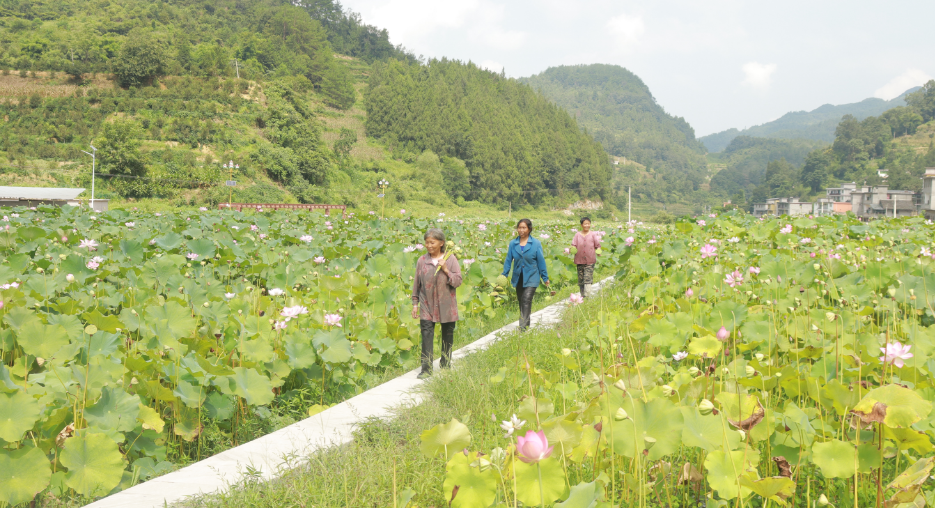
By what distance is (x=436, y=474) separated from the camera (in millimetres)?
2398

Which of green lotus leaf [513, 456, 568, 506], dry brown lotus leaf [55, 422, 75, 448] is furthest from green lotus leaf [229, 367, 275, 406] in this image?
green lotus leaf [513, 456, 568, 506]

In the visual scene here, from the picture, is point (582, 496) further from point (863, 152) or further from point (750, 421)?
point (863, 152)

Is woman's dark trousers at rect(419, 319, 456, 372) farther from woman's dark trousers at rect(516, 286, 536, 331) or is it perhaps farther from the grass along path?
woman's dark trousers at rect(516, 286, 536, 331)

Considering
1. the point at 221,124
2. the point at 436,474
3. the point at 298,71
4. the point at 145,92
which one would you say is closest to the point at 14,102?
the point at 145,92

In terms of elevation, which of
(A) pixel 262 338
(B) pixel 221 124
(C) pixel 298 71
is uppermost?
(C) pixel 298 71

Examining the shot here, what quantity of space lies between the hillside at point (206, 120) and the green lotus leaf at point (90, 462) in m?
28.0

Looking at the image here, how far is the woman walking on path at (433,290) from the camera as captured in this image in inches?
154

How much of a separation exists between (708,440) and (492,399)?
1.87 metres

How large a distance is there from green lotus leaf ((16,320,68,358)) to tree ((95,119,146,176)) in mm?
31924

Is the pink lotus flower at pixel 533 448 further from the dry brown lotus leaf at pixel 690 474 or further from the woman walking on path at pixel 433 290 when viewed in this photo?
the woman walking on path at pixel 433 290

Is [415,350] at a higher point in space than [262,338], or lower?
lower

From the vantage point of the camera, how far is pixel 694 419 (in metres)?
1.58

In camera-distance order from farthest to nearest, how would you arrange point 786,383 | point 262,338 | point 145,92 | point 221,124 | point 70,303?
point 145,92 → point 221,124 → point 70,303 → point 262,338 → point 786,383

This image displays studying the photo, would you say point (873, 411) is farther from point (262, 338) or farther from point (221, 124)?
point (221, 124)
